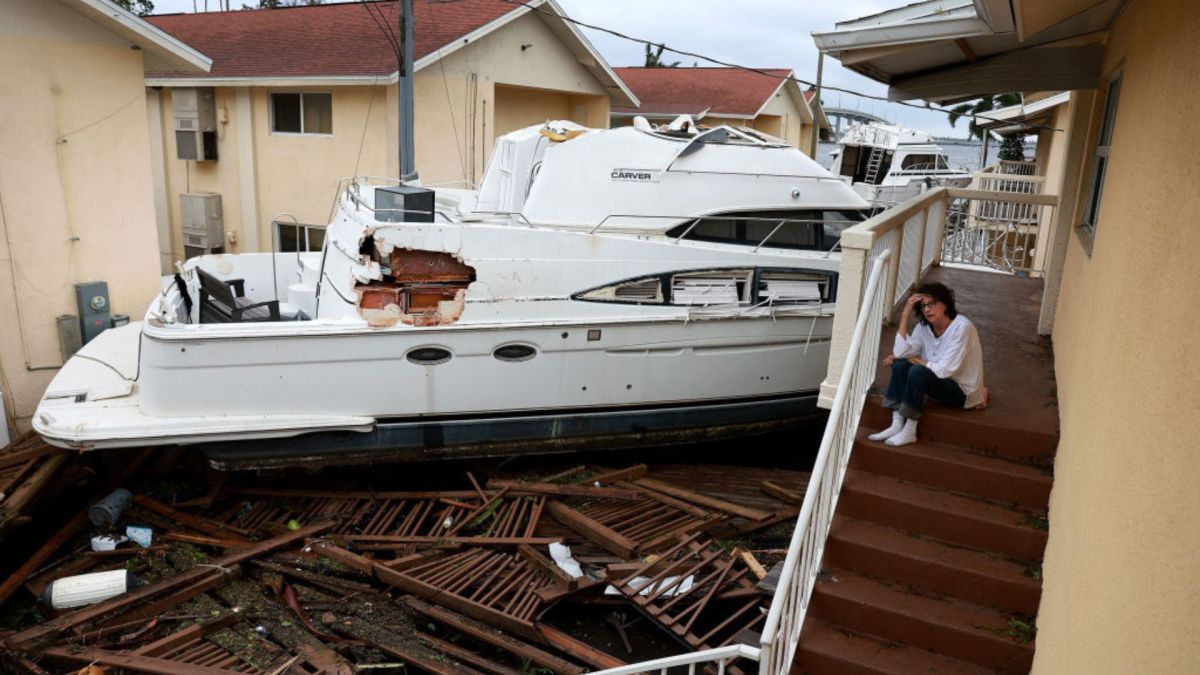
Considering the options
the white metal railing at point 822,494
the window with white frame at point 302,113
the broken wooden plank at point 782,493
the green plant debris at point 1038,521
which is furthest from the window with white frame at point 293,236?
the green plant debris at point 1038,521

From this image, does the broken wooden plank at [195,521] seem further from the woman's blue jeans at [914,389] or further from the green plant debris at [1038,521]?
the green plant debris at [1038,521]

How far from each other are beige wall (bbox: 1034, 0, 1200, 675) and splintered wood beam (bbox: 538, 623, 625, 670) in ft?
9.48

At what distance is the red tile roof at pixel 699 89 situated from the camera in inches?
971

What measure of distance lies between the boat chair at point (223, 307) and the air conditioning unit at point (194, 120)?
8891 mm

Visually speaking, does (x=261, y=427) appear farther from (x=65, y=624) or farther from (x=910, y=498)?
(x=910, y=498)

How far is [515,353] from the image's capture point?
26.8 feet

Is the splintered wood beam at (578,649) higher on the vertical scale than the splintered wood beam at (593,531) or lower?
lower

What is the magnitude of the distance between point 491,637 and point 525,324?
9.54ft

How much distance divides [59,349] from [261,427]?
3.51 metres

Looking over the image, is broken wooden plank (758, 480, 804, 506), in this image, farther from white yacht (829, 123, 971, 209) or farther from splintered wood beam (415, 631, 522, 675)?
white yacht (829, 123, 971, 209)

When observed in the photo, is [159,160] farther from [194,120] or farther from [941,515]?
[941,515]

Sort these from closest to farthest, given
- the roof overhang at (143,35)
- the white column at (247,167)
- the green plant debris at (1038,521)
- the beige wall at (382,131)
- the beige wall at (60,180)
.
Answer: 1. the green plant debris at (1038,521)
2. the beige wall at (60,180)
3. the roof overhang at (143,35)
4. the beige wall at (382,131)
5. the white column at (247,167)

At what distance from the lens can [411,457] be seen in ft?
27.4

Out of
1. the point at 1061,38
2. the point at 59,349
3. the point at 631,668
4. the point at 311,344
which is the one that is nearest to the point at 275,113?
the point at 59,349
